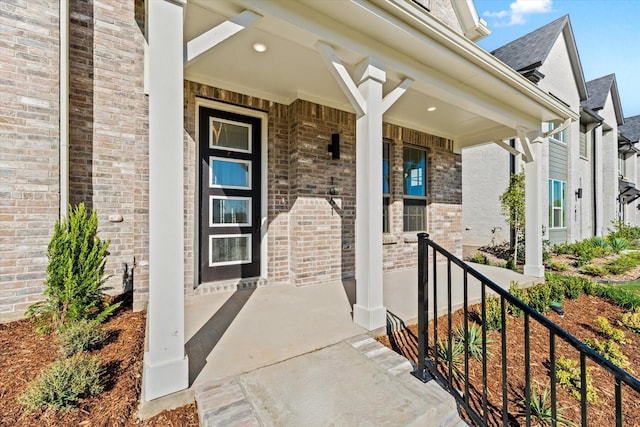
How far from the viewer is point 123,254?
3.59 m

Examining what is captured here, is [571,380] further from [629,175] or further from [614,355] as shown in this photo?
[629,175]

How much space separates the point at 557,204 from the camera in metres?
9.77

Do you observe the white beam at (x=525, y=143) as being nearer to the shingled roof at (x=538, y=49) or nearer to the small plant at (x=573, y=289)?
the small plant at (x=573, y=289)

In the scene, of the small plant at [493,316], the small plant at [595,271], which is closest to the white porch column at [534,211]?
the small plant at [493,316]

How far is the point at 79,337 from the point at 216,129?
259 centimetres

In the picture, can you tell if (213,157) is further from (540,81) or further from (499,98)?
(540,81)

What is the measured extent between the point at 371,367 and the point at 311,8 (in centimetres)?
288

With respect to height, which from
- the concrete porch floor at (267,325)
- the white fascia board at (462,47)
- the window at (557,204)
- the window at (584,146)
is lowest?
the concrete porch floor at (267,325)

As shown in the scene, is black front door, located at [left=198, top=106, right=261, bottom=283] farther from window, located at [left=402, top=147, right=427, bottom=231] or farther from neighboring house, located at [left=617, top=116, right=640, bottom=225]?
neighboring house, located at [left=617, top=116, right=640, bottom=225]

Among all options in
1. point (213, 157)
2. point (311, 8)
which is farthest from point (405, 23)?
point (213, 157)

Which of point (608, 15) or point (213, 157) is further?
point (608, 15)

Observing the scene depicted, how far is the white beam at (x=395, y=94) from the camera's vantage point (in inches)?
110

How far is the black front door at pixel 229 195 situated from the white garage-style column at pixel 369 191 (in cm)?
175

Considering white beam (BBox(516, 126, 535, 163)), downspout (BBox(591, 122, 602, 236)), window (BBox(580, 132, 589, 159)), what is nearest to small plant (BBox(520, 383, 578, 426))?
white beam (BBox(516, 126, 535, 163))
